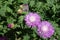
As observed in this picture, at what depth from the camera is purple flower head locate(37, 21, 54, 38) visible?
1.93 meters

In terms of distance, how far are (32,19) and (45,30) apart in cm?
14

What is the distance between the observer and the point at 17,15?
2.07m

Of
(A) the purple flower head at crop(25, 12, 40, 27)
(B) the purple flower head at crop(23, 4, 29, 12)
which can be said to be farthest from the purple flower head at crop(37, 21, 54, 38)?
(B) the purple flower head at crop(23, 4, 29, 12)

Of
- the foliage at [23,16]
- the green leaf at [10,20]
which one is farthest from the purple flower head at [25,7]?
the green leaf at [10,20]

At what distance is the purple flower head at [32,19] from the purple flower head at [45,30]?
1.9 inches

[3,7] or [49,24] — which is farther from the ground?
[3,7]

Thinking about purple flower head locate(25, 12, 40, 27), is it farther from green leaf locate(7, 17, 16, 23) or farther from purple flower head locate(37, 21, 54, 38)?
green leaf locate(7, 17, 16, 23)

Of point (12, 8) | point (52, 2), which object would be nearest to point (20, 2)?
point (12, 8)

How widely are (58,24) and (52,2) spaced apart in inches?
9.7

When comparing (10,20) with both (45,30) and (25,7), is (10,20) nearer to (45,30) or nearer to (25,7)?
(25,7)

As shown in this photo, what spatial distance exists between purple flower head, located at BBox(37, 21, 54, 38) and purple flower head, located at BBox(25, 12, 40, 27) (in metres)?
0.05

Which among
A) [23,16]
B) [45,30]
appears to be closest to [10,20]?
[23,16]

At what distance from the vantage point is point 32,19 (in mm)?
1950

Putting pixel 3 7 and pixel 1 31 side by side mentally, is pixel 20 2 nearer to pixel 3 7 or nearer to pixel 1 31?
pixel 3 7
